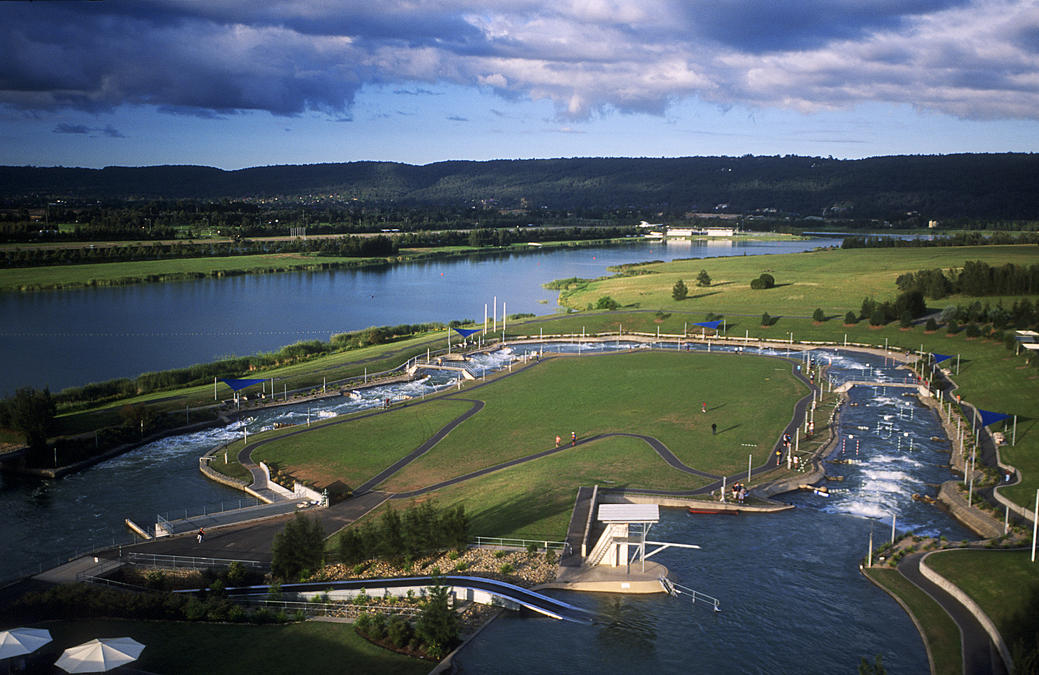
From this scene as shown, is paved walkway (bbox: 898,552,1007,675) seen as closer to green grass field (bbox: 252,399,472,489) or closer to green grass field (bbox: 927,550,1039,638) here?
green grass field (bbox: 927,550,1039,638)

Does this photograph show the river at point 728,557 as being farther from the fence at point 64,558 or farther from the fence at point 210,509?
the fence at point 210,509

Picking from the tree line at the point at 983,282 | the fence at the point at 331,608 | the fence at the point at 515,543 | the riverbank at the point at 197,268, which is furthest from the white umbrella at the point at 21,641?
the riverbank at the point at 197,268

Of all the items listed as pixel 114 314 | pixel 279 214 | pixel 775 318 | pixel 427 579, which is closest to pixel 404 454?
pixel 427 579

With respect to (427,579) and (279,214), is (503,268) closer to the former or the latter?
(279,214)

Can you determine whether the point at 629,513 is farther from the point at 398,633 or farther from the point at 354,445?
the point at 354,445

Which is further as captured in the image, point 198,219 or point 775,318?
point 198,219

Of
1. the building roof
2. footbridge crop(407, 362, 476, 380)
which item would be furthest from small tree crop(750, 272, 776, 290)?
the building roof
